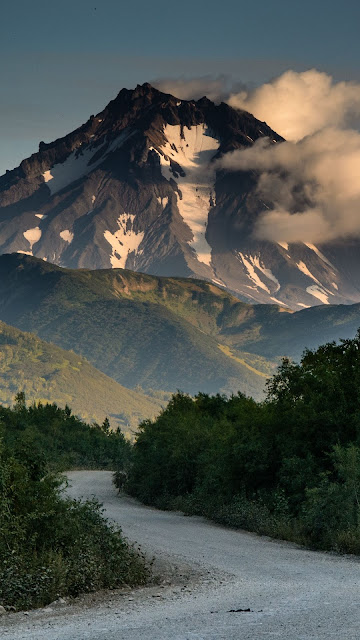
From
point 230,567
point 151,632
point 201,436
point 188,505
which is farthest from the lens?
point 201,436

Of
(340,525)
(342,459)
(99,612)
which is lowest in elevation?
(99,612)

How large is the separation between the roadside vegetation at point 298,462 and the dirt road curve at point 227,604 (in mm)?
1849

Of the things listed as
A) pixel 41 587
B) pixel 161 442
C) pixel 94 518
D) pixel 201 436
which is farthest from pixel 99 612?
pixel 161 442

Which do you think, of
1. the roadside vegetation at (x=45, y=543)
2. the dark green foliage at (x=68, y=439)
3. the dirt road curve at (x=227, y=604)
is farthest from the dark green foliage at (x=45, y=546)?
the dark green foliage at (x=68, y=439)

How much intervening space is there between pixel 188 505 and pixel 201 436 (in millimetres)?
6090

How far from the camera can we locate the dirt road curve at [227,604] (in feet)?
42.8

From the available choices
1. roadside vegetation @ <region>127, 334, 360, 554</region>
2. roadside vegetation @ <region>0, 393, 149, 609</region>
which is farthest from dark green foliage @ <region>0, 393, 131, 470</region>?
roadside vegetation @ <region>0, 393, 149, 609</region>

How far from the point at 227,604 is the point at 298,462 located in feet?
50.8

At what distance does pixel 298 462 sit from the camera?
1224 inches

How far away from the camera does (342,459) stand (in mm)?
27234

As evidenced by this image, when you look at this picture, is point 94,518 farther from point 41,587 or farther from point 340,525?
point 340,525

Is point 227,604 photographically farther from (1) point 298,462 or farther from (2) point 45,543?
(1) point 298,462

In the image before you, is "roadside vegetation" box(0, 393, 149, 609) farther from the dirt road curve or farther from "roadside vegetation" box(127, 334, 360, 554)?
"roadside vegetation" box(127, 334, 360, 554)

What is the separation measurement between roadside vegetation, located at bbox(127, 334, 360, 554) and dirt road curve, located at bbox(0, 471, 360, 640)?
6.06 ft
